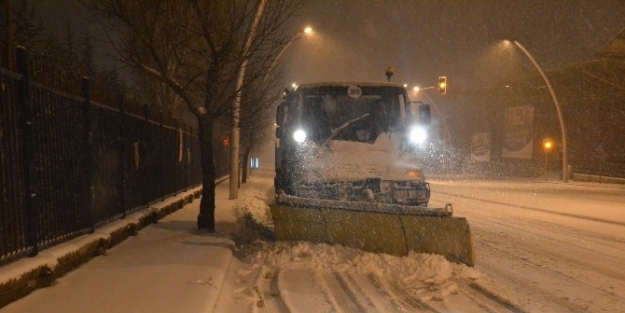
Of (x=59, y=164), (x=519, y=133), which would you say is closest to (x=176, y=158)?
(x=59, y=164)

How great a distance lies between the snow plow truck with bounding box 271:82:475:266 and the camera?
7.86 m

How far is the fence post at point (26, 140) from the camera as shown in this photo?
18.6 feet

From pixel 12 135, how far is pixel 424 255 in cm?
521

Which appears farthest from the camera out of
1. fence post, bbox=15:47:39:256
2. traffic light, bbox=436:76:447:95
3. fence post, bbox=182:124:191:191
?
traffic light, bbox=436:76:447:95

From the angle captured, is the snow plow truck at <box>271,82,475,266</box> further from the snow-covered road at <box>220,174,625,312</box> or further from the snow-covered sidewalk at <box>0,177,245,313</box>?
the snow-covered sidewalk at <box>0,177,245,313</box>

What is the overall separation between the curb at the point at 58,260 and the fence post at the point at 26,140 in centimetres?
29

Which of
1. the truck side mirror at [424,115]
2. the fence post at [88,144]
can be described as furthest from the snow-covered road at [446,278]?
the truck side mirror at [424,115]

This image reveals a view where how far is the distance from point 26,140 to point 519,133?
159ft

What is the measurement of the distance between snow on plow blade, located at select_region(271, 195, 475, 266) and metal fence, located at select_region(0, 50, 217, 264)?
272cm

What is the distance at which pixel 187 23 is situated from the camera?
11625 millimetres

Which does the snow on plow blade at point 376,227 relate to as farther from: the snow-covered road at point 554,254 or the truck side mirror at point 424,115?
the truck side mirror at point 424,115

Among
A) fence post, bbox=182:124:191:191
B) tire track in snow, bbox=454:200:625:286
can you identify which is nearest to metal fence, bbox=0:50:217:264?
fence post, bbox=182:124:191:191

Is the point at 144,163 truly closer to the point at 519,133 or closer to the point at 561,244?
the point at 561,244

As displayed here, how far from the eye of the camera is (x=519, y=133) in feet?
161
